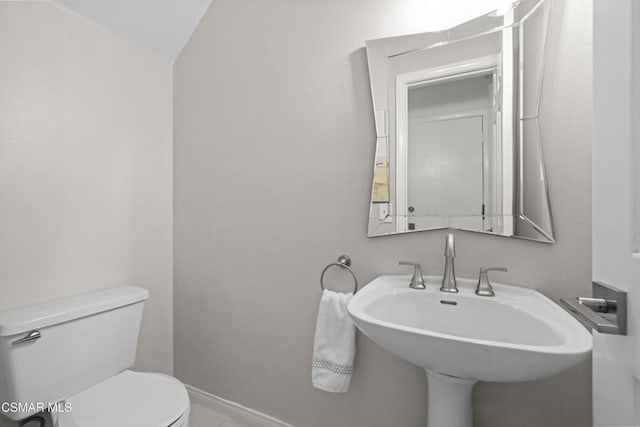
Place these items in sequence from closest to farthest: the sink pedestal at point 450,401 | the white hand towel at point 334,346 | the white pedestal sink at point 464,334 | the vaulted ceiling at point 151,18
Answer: the white pedestal sink at point 464,334, the sink pedestal at point 450,401, the white hand towel at point 334,346, the vaulted ceiling at point 151,18

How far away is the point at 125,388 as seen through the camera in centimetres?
127

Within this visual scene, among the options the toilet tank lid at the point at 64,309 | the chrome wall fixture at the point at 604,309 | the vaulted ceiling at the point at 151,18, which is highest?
the vaulted ceiling at the point at 151,18

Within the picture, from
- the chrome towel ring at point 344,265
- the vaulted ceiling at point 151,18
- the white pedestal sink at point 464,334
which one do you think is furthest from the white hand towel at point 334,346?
the vaulted ceiling at point 151,18

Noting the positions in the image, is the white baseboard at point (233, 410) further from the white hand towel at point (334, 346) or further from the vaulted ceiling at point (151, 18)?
the vaulted ceiling at point (151, 18)

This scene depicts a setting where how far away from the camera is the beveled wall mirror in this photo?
1.09 metres

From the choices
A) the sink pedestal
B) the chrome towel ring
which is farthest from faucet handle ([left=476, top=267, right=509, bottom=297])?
the chrome towel ring

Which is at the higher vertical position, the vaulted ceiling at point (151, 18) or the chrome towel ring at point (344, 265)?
the vaulted ceiling at point (151, 18)

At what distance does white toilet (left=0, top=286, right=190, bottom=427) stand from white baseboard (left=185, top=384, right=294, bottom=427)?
538 millimetres

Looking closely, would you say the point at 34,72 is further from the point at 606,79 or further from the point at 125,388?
the point at 606,79

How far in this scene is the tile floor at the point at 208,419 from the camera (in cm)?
165

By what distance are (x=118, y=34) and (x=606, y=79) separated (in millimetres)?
2025

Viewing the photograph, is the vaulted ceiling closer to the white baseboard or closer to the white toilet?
the white toilet

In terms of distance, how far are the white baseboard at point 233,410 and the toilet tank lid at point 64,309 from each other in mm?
733

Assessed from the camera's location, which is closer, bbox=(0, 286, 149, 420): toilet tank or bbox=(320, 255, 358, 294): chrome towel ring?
bbox=(0, 286, 149, 420): toilet tank
